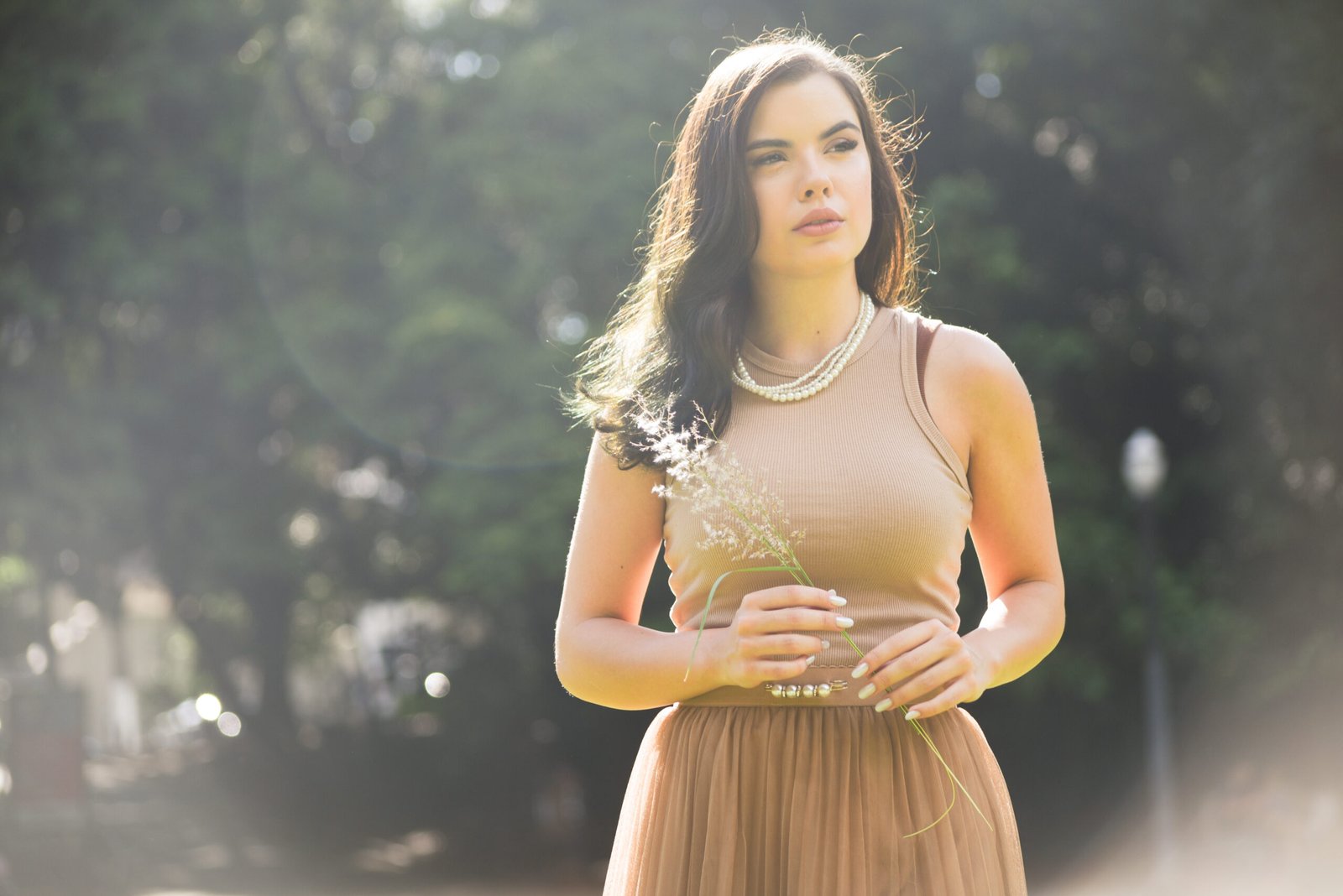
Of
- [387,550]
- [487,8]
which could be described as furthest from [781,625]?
[387,550]

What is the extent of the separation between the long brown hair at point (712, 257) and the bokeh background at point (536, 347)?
9978mm

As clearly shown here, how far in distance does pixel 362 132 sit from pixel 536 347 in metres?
5.09

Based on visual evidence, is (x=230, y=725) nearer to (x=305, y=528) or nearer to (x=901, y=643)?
(x=305, y=528)

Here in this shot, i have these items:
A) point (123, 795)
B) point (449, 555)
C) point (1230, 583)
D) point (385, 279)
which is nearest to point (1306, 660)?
point (1230, 583)

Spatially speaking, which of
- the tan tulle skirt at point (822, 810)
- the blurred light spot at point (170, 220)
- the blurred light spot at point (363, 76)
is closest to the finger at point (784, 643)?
the tan tulle skirt at point (822, 810)

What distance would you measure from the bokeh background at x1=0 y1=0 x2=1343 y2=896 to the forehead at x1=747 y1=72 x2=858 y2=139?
33.3 ft

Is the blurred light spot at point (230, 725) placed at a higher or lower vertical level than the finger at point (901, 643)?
higher

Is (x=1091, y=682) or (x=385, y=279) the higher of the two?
(x=385, y=279)

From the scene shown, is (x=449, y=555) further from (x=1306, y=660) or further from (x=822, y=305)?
(x=822, y=305)

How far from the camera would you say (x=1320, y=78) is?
11453 millimetres

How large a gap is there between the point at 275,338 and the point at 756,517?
1540 cm

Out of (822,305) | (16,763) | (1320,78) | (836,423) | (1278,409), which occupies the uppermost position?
(1320,78)

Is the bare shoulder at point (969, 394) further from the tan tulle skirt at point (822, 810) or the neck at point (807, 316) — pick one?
the tan tulle skirt at point (822, 810)

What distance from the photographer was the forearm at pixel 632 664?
1833 millimetres
